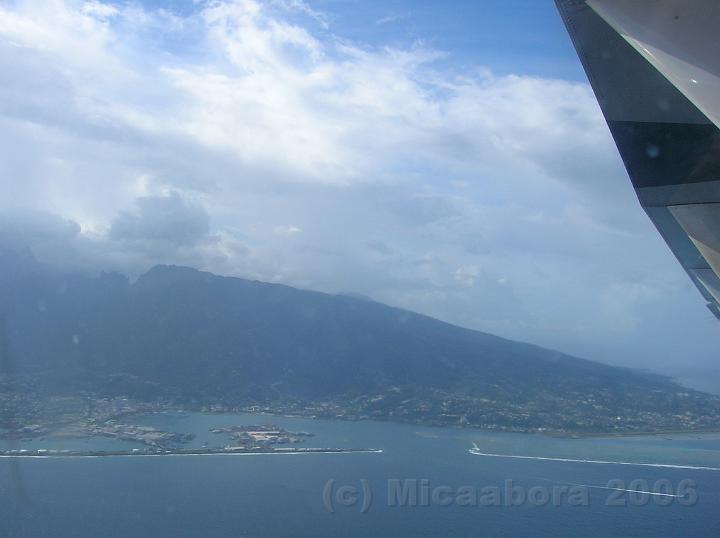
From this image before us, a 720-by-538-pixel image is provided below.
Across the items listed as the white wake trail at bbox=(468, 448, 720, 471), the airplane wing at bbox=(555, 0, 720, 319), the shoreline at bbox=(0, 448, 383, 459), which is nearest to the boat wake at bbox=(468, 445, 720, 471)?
the white wake trail at bbox=(468, 448, 720, 471)

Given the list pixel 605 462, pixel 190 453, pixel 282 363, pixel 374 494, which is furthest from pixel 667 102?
pixel 282 363

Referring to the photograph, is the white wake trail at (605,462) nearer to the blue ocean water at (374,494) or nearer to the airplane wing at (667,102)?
the blue ocean water at (374,494)

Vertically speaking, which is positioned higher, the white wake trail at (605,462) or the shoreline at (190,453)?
the white wake trail at (605,462)

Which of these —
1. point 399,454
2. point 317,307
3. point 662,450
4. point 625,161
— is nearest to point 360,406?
point 399,454

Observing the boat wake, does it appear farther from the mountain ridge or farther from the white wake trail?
the mountain ridge

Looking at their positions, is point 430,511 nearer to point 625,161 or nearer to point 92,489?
point 92,489

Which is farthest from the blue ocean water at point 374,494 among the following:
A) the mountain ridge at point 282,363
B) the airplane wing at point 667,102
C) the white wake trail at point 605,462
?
the airplane wing at point 667,102
